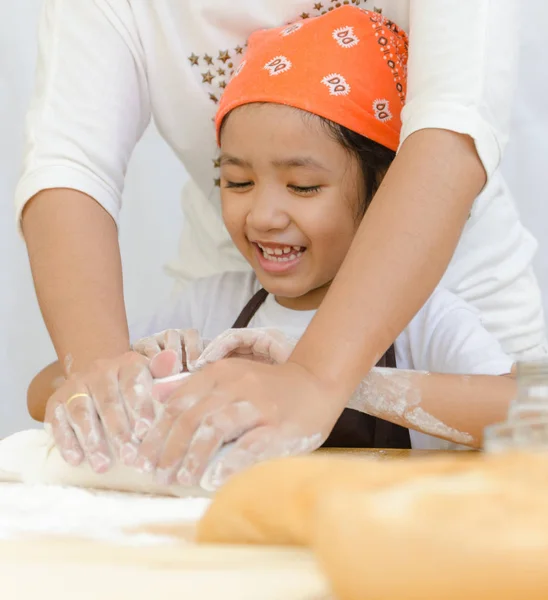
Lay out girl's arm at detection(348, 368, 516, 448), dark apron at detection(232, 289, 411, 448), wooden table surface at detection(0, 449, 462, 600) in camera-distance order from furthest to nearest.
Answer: dark apron at detection(232, 289, 411, 448), girl's arm at detection(348, 368, 516, 448), wooden table surface at detection(0, 449, 462, 600)

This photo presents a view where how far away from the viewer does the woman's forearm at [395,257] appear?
0.78 metres

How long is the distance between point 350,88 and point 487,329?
379 millimetres

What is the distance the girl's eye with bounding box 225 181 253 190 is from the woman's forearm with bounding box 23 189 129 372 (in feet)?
0.54

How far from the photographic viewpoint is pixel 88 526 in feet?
1.90

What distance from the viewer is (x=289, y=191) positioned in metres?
1.08

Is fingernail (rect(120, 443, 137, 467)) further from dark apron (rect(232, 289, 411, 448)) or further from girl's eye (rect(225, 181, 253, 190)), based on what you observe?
A: girl's eye (rect(225, 181, 253, 190))

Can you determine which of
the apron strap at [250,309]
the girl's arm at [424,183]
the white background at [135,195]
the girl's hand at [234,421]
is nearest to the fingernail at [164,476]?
the girl's hand at [234,421]

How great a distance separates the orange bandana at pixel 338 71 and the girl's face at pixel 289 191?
0.07ft

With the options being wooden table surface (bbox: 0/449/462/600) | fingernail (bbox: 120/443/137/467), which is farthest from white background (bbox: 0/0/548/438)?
wooden table surface (bbox: 0/449/462/600)

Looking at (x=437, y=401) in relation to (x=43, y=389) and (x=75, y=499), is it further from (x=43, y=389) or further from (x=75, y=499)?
(x=43, y=389)

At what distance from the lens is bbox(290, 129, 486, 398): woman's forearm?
0.78m

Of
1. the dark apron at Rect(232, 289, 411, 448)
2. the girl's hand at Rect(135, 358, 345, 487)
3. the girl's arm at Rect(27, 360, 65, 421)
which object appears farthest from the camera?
the girl's arm at Rect(27, 360, 65, 421)

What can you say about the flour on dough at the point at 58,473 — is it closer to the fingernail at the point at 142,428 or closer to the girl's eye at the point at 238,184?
the fingernail at the point at 142,428

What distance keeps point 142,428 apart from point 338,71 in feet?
1.83
